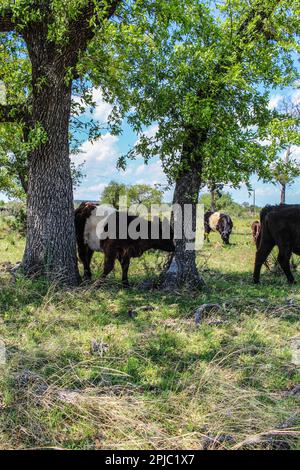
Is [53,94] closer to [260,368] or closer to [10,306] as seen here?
[10,306]

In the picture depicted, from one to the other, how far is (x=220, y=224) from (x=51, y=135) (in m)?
16.1

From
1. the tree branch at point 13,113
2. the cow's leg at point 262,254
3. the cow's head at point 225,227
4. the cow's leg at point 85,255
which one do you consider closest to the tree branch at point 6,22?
the tree branch at point 13,113

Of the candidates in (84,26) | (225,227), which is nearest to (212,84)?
(84,26)

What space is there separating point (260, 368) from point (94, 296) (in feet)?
14.2

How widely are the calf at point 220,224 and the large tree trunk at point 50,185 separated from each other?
48.6ft

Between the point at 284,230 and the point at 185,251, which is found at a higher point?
the point at 284,230

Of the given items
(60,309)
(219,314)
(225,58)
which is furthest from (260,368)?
(225,58)

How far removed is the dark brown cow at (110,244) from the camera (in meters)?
10.7

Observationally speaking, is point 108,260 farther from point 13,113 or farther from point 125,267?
point 13,113

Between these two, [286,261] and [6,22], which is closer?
[6,22]

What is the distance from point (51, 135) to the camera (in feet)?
30.9

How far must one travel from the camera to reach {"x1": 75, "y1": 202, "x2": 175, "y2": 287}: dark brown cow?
10703 millimetres

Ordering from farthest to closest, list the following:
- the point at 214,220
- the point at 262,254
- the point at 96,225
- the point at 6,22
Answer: the point at 214,220 < the point at 262,254 < the point at 96,225 < the point at 6,22

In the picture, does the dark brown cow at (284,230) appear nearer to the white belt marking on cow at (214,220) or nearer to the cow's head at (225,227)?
the cow's head at (225,227)
